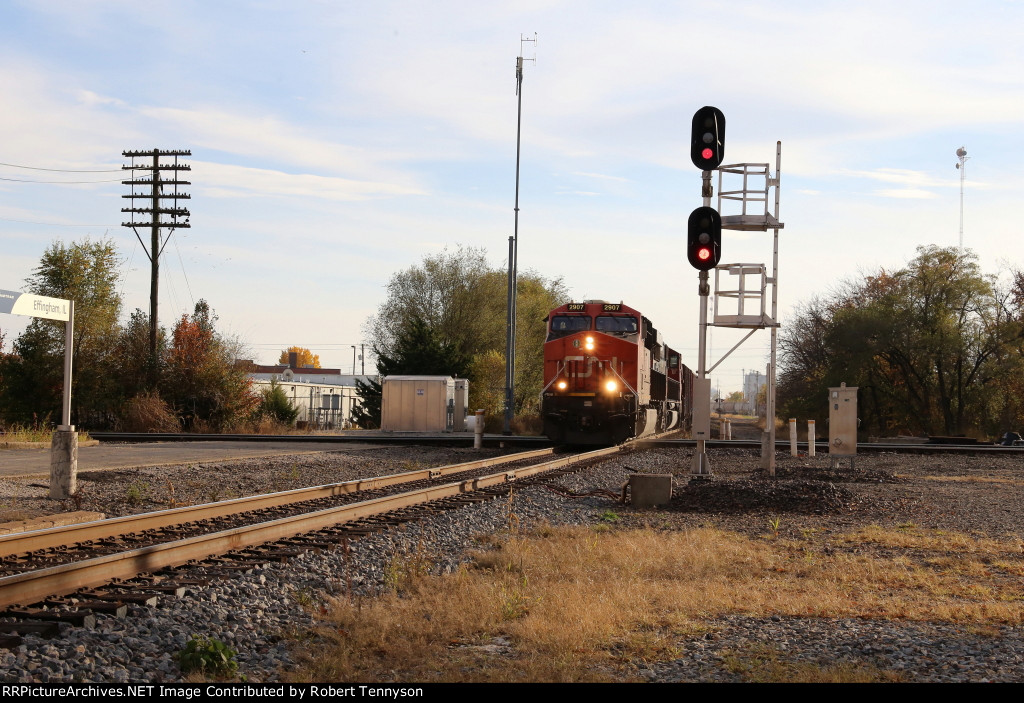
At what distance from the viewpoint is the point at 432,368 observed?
4394 cm

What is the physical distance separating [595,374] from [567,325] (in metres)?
1.73

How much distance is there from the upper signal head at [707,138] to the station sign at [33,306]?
9.07 metres

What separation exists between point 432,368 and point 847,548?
35113 mm

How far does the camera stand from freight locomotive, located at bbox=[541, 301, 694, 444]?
80.0ft

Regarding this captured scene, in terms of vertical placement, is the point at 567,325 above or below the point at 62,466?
above

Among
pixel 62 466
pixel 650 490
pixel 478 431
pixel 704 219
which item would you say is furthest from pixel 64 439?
pixel 478 431

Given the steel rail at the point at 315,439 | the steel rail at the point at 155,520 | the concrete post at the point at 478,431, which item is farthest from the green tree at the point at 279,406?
the steel rail at the point at 155,520

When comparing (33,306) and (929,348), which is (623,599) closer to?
(33,306)

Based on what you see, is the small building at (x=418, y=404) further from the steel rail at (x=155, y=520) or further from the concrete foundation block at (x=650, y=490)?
the concrete foundation block at (x=650, y=490)

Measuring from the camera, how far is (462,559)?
866cm

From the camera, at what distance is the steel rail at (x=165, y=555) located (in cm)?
611

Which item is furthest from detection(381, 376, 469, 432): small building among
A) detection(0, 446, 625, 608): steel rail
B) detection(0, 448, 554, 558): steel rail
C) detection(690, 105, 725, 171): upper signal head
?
detection(0, 446, 625, 608): steel rail

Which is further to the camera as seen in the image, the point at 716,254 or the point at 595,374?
the point at 595,374

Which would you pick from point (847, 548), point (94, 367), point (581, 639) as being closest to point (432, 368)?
point (94, 367)
